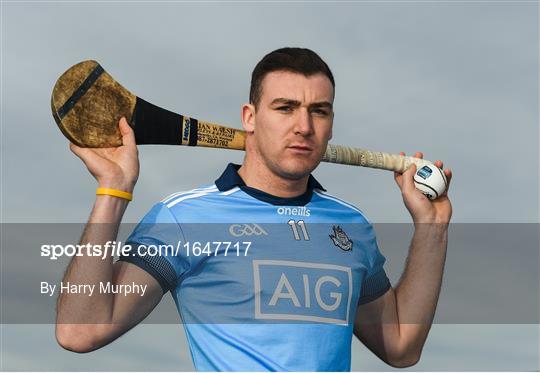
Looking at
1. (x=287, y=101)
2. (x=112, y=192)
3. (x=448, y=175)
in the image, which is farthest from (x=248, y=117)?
(x=448, y=175)

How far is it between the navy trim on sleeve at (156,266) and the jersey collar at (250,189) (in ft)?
2.94

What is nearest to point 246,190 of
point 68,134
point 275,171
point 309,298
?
point 275,171

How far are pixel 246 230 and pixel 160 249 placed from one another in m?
0.71

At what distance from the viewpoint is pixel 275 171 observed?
6.15 m

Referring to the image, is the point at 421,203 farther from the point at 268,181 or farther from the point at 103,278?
the point at 103,278

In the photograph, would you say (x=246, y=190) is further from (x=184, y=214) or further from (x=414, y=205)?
(x=414, y=205)

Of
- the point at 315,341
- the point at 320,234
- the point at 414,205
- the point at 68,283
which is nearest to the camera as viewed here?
the point at 68,283

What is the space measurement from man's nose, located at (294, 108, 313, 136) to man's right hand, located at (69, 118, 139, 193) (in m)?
1.17

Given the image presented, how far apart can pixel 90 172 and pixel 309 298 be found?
1815mm

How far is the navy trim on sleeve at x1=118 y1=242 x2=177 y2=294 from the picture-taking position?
563 cm

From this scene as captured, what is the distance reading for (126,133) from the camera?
582 cm

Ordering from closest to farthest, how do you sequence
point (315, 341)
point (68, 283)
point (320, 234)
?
point (68, 283) → point (315, 341) → point (320, 234)

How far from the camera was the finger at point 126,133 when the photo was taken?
576 cm

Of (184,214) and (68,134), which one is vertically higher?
(68,134)
